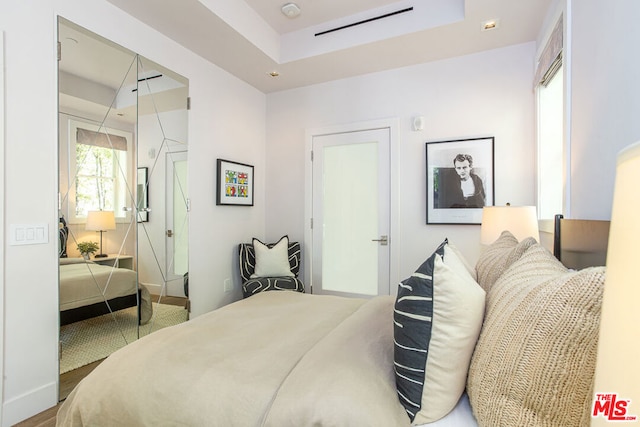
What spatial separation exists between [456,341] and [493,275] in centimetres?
54

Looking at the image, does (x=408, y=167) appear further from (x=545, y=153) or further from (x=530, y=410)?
(x=530, y=410)

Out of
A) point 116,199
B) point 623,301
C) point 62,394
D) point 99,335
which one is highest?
point 116,199

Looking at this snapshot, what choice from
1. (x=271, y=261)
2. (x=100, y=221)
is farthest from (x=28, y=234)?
(x=271, y=261)

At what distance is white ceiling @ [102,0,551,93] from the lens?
2.45 m

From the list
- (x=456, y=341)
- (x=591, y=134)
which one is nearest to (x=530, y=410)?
(x=456, y=341)

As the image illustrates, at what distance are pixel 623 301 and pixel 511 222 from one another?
2021 mm

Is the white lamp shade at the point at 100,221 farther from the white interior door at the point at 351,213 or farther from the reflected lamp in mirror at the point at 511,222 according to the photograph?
the reflected lamp in mirror at the point at 511,222

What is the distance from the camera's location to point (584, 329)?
24.6 inches

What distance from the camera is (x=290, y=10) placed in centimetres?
284

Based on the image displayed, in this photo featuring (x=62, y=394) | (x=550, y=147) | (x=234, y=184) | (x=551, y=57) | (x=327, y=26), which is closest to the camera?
(x=62, y=394)

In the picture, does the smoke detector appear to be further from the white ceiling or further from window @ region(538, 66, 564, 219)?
window @ region(538, 66, 564, 219)

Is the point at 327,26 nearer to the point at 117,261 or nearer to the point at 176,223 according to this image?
the point at 176,223

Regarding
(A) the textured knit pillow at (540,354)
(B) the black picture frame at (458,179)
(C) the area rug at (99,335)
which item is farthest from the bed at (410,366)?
(B) the black picture frame at (458,179)

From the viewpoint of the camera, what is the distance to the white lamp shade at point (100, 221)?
2.28 metres
